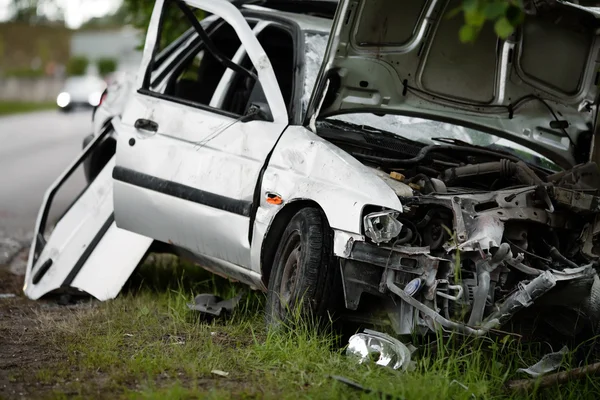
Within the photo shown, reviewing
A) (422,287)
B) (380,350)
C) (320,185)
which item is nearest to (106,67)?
(320,185)

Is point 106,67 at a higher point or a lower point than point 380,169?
lower

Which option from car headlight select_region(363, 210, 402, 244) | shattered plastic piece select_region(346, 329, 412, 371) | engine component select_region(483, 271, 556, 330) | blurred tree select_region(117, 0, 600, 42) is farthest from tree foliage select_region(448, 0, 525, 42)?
shattered plastic piece select_region(346, 329, 412, 371)

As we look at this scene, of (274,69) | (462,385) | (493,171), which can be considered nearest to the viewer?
(462,385)

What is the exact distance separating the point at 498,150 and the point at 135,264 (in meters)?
2.50

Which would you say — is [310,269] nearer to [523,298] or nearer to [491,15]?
[523,298]

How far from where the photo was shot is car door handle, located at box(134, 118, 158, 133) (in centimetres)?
684

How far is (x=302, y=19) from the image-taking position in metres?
6.86

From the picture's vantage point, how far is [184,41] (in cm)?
789

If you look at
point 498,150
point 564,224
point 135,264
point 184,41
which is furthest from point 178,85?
point 564,224

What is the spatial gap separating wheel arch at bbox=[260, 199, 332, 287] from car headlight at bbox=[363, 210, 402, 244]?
62 cm

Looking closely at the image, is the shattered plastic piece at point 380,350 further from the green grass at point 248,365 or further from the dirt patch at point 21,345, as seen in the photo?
the dirt patch at point 21,345

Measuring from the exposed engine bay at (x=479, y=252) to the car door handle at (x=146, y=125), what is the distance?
1512 millimetres

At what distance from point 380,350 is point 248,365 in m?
0.66

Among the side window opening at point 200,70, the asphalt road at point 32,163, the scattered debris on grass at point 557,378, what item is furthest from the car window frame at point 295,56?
the asphalt road at point 32,163
